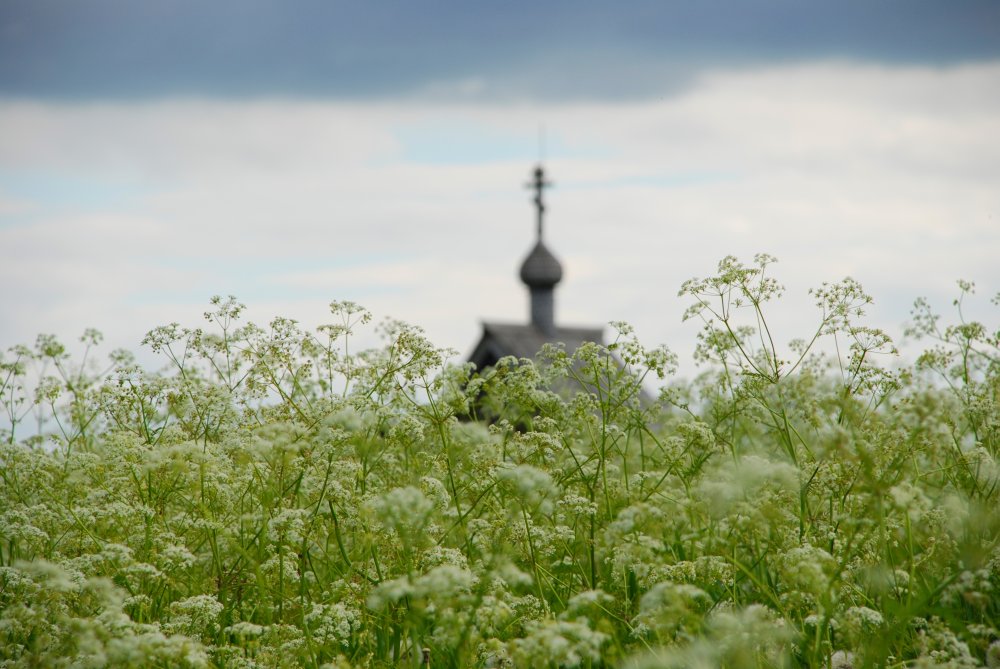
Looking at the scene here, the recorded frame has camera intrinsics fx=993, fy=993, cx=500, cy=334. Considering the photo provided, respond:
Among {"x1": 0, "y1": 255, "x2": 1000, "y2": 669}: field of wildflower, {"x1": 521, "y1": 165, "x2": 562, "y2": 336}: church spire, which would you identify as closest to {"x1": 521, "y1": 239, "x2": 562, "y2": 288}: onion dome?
{"x1": 521, "y1": 165, "x2": 562, "y2": 336}: church spire

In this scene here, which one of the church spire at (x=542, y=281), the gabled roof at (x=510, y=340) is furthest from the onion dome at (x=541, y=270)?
the gabled roof at (x=510, y=340)

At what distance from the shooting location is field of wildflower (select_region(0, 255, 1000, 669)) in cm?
577

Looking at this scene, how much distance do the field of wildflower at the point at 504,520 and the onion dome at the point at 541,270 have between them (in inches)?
1846

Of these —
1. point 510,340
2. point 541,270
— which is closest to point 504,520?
point 510,340

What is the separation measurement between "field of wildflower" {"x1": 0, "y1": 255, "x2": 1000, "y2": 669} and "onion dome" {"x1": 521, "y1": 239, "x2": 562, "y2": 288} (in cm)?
4689

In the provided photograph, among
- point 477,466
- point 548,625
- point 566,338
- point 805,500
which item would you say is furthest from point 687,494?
point 566,338

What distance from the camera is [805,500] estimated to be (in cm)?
682

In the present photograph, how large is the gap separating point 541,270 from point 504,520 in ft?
162

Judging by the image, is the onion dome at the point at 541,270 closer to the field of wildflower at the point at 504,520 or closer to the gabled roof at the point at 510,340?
the gabled roof at the point at 510,340

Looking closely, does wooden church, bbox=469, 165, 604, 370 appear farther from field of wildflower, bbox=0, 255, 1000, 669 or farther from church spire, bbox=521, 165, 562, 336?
field of wildflower, bbox=0, 255, 1000, 669

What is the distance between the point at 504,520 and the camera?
673 centimetres

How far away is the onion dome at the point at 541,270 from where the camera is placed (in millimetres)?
55781

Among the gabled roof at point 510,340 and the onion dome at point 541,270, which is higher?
the onion dome at point 541,270

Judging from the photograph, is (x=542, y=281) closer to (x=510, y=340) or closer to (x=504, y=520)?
(x=510, y=340)
